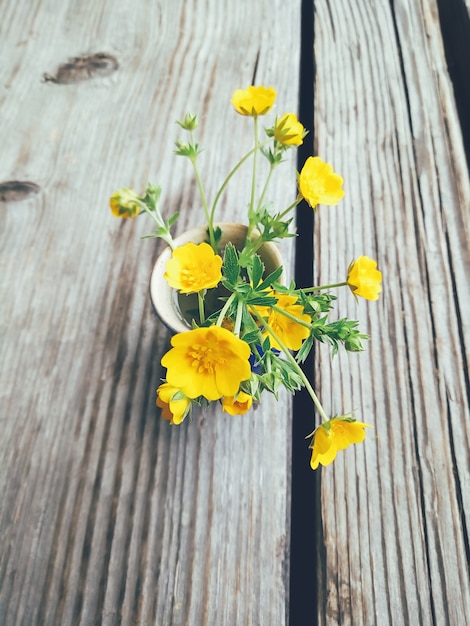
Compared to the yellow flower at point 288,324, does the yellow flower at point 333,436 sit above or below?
below

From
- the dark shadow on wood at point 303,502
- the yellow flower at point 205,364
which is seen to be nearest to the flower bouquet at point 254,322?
the yellow flower at point 205,364

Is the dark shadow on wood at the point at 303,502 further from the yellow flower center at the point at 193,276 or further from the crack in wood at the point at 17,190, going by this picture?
the crack in wood at the point at 17,190

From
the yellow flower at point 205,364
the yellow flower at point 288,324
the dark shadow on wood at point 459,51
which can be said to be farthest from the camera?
the dark shadow on wood at point 459,51

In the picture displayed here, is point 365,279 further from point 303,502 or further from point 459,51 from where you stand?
point 459,51

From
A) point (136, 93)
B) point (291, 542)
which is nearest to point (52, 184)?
point (136, 93)

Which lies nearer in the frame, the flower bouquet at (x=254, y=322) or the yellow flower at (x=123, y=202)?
the flower bouquet at (x=254, y=322)

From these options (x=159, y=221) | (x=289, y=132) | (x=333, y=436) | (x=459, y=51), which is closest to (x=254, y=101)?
(x=289, y=132)

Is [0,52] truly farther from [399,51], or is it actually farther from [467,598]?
[467,598]
